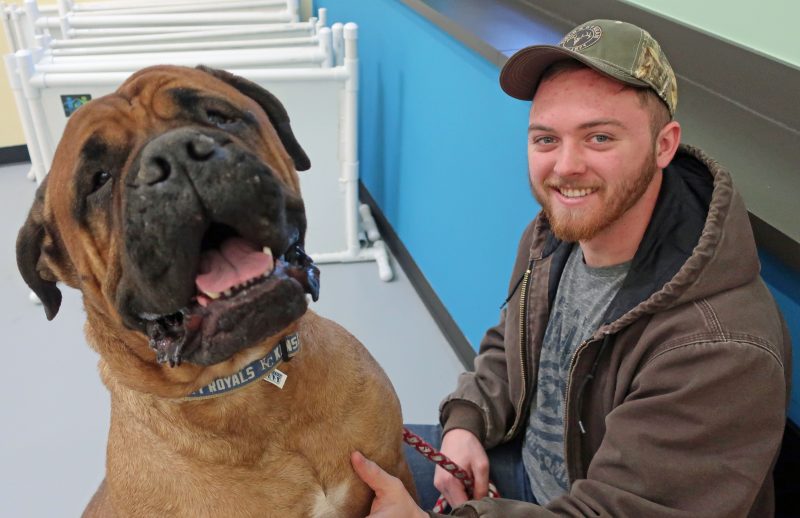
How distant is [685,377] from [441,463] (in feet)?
2.01

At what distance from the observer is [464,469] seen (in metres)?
1.47

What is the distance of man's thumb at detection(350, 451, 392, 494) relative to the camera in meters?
1.18

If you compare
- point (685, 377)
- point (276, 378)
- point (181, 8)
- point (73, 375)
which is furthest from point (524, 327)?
point (181, 8)

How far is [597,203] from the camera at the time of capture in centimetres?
114

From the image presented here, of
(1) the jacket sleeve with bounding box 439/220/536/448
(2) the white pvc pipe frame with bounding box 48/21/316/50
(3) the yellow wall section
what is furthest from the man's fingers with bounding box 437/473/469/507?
(3) the yellow wall section

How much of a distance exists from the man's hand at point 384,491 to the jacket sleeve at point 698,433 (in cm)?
35

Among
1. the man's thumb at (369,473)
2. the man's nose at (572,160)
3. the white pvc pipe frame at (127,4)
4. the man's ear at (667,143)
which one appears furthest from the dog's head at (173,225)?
the white pvc pipe frame at (127,4)

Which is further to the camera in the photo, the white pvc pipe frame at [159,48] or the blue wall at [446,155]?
the white pvc pipe frame at [159,48]

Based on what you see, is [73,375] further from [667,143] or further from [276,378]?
[667,143]

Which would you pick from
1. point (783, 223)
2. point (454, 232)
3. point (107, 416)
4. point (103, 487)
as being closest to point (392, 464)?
point (103, 487)

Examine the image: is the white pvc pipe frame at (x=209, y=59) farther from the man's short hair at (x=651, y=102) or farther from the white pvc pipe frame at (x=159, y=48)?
the man's short hair at (x=651, y=102)

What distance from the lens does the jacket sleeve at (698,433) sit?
929 millimetres

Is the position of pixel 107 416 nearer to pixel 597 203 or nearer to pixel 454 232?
pixel 454 232

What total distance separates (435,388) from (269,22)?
235cm
